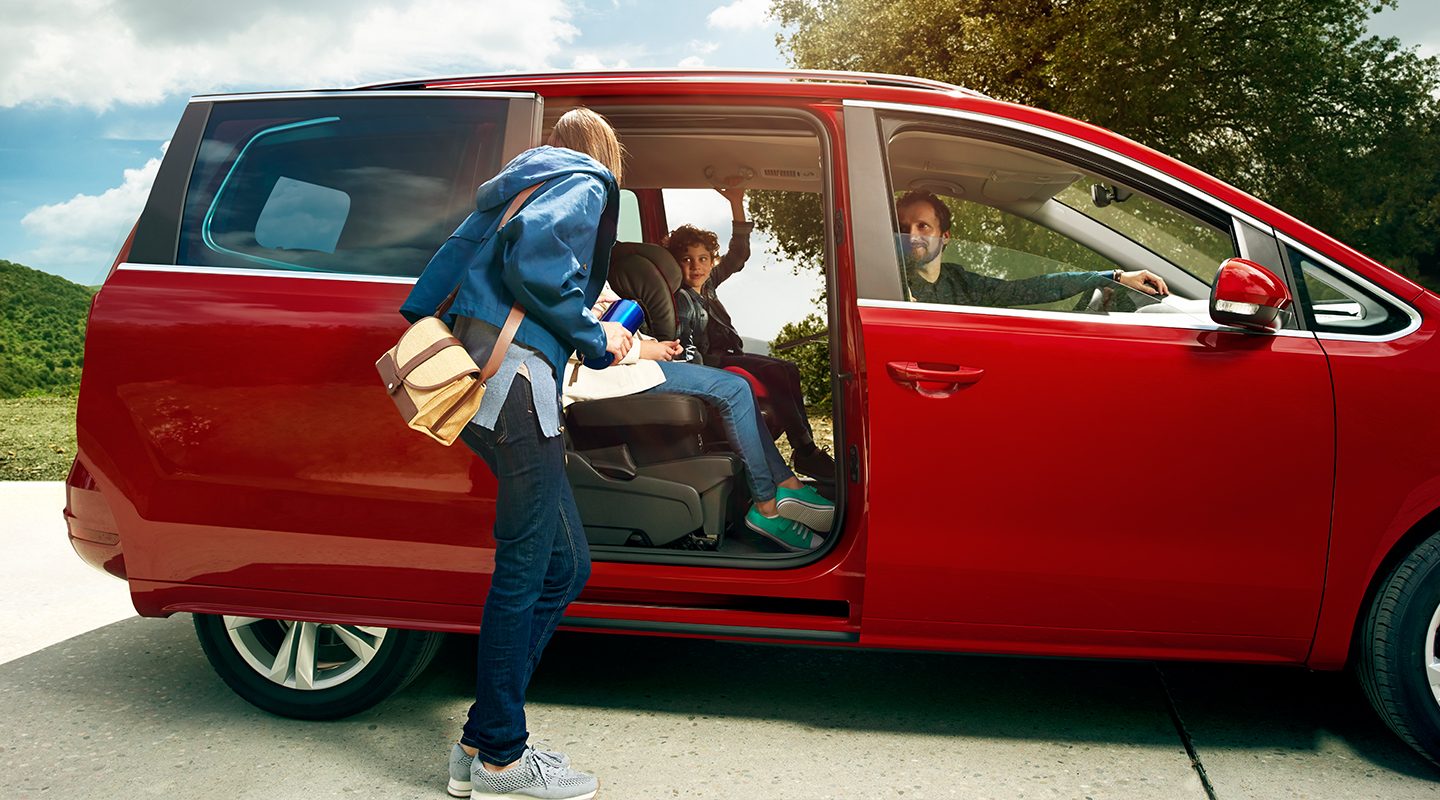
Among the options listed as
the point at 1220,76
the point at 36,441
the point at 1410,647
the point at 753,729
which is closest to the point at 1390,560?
the point at 1410,647

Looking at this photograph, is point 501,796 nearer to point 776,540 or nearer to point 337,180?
point 776,540

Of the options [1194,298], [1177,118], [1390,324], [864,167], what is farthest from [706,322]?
[1177,118]

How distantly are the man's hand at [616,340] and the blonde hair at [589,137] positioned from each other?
33 centimetres

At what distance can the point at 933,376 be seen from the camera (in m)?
2.84

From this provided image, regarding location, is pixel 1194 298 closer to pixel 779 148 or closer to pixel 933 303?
pixel 933 303

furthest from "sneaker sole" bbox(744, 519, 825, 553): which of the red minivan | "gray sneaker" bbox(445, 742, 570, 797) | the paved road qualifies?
"gray sneaker" bbox(445, 742, 570, 797)

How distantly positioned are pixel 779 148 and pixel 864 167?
1235 mm

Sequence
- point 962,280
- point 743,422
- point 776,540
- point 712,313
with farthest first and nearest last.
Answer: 1. point 712,313
2. point 743,422
3. point 776,540
4. point 962,280

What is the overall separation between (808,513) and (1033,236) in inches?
43.8

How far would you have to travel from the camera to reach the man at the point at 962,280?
301cm

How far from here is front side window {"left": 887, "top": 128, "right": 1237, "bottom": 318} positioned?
3.04 m

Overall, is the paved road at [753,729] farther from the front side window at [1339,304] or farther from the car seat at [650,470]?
the front side window at [1339,304]

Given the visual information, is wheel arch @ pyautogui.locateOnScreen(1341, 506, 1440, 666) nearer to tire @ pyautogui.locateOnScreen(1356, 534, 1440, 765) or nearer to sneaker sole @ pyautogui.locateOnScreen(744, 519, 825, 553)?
tire @ pyautogui.locateOnScreen(1356, 534, 1440, 765)

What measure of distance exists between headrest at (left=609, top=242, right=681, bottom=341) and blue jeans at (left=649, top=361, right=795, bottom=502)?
400mm
